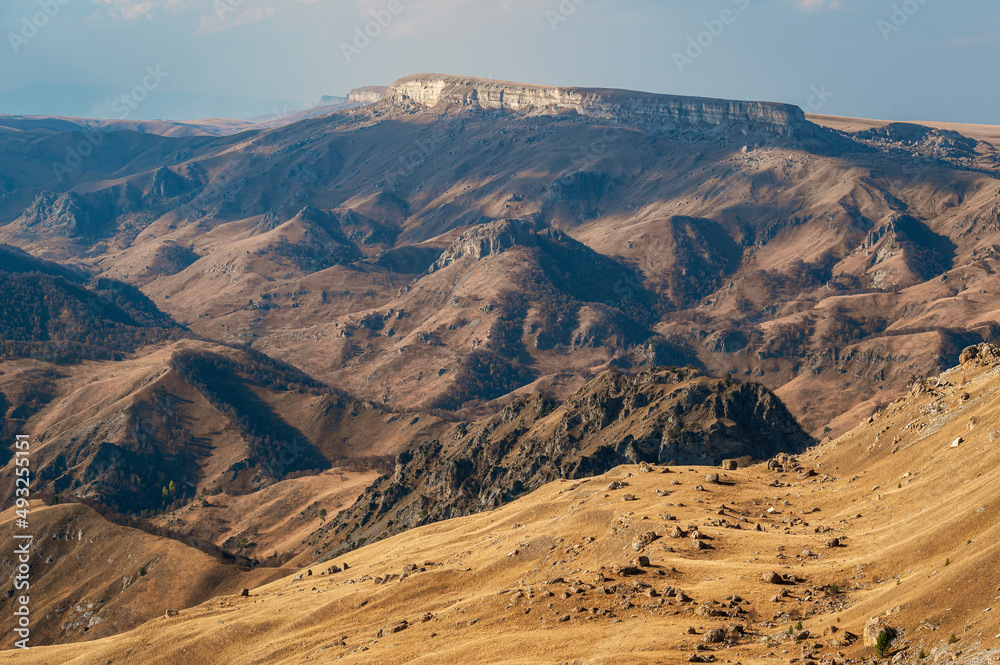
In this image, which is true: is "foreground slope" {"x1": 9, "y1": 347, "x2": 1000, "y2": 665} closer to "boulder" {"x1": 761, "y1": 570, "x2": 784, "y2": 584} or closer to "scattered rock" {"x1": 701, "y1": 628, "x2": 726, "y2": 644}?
"boulder" {"x1": 761, "y1": 570, "x2": 784, "y2": 584}

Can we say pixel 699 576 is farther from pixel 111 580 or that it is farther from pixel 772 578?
pixel 111 580

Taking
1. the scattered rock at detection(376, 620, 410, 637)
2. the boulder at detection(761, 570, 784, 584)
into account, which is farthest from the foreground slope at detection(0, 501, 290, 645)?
the boulder at detection(761, 570, 784, 584)

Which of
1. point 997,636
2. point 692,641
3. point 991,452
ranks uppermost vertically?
point 991,452

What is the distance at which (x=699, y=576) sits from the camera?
246 feet

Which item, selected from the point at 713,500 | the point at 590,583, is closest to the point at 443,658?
the point at 590,583

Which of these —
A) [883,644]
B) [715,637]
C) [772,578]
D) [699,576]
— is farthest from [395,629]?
[883,644]

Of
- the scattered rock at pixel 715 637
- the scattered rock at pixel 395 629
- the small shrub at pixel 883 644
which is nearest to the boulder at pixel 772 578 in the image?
the scattered rock at pixel 715 637

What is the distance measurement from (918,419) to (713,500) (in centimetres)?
2576

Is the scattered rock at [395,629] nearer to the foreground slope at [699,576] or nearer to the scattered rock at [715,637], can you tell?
the foreground slope at [699,576]

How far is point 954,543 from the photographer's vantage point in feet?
195

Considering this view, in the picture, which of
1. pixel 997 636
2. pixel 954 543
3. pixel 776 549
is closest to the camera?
pixel 997 636

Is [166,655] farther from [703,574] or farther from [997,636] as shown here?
[997,636]

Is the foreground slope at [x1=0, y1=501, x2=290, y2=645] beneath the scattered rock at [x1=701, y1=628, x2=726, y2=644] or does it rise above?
beneath

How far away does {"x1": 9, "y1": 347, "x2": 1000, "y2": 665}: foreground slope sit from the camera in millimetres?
57031
